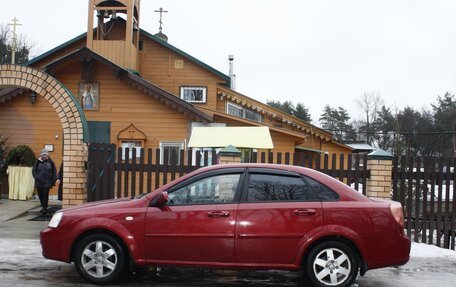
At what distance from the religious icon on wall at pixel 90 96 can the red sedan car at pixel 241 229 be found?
1168cm

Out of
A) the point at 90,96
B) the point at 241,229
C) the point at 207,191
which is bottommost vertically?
the point at 241,229

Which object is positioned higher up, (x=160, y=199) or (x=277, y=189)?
(x=277, y=189)

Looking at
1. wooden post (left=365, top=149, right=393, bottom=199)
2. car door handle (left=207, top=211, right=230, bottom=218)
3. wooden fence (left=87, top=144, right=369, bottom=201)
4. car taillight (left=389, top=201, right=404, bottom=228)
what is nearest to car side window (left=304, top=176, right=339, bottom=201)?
car taillight (left=389, top=201, right=404, bottom=228)

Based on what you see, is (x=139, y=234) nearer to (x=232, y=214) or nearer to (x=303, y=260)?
(x=232, y=214)

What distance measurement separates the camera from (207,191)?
20.0 feet

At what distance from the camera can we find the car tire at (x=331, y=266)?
19.0 ft

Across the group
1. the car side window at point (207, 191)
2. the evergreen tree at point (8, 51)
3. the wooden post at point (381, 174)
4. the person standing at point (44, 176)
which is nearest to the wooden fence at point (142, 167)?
the wooden post at point (381, 174)

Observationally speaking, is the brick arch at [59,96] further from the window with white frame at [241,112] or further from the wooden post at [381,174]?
the window with white frame at [241,112]

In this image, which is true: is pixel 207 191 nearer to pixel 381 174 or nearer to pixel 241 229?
pixel 241 229

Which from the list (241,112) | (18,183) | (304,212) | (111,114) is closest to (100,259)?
(304,212)

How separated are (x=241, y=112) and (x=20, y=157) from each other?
1058 cm

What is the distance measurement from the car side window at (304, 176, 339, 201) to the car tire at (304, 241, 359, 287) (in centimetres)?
54

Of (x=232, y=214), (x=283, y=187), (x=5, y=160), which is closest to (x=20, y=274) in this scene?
(x=232, y=214)

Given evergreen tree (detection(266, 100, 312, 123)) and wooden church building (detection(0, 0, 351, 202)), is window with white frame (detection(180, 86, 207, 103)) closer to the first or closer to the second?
wooden church building (detection(0, 0, 351, 202))
